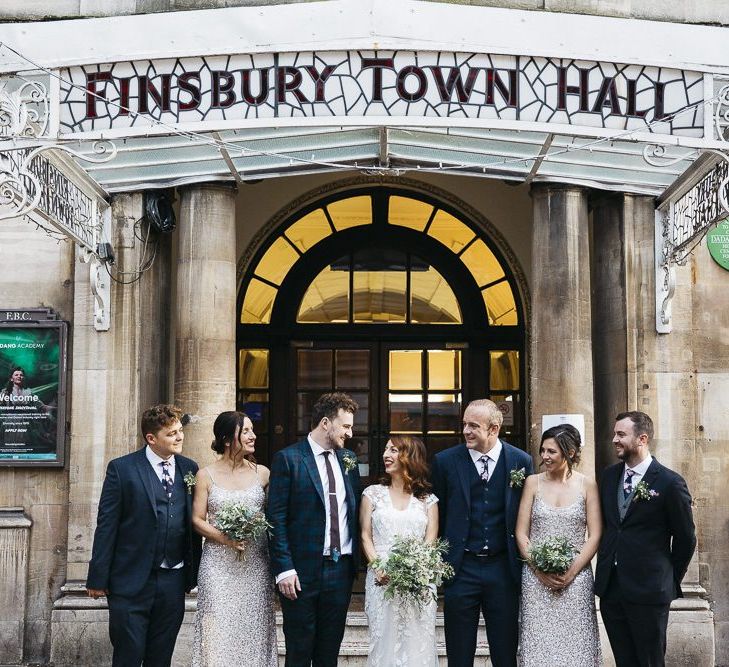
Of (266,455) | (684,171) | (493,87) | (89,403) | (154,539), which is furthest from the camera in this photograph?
(266,455)

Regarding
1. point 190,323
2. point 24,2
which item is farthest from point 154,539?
point 24,2

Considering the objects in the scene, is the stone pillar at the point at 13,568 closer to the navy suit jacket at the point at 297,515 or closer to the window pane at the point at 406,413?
the navy suit jacket at the point at 297,515

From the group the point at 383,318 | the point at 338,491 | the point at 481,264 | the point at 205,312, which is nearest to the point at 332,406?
the point at 338,491

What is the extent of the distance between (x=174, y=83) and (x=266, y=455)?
492cm

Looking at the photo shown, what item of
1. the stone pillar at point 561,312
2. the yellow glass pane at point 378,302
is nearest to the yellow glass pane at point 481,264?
the yellow glass pane at point 378,302

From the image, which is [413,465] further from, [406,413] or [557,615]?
[406,413]

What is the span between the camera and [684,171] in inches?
365

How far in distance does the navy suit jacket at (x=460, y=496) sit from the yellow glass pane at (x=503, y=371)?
4.89 m

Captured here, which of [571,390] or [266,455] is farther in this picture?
[266,455]

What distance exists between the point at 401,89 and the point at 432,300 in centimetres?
430

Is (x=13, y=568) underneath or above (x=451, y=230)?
underneath

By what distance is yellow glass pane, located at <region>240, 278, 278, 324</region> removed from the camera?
12383 mm

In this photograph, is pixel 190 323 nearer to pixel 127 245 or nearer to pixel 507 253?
pixel 127 245

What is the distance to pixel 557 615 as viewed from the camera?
284 inches
